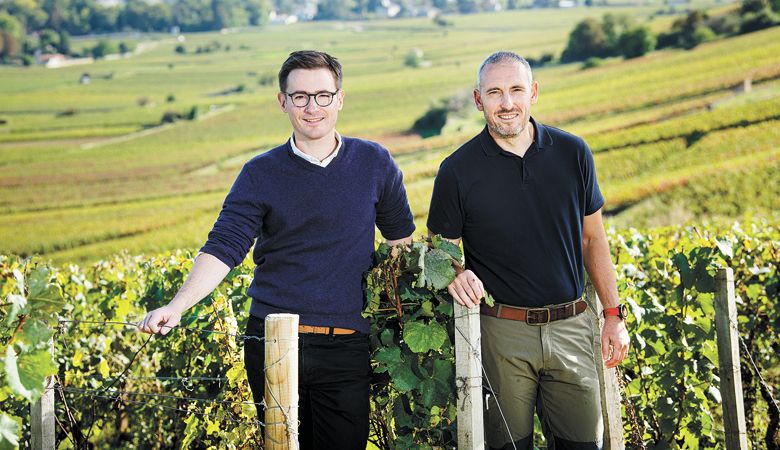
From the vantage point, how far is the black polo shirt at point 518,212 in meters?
2.76

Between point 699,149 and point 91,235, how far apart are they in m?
11.0

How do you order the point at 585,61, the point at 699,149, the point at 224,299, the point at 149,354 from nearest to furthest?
the point at 224,299 → the point at 149,354 → the point at 699,149 → the point at 585,61

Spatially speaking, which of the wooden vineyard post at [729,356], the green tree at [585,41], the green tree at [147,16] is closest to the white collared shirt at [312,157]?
the wooden vineyard post at [729,356]

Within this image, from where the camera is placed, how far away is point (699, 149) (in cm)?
1459

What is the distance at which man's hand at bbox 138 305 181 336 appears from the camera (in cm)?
243

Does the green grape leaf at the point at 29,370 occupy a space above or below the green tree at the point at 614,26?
below

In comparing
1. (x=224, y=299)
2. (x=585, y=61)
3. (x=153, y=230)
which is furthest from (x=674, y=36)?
(x=224, y=299)

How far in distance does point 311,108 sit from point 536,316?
896 millimetres

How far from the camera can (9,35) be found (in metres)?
22.5

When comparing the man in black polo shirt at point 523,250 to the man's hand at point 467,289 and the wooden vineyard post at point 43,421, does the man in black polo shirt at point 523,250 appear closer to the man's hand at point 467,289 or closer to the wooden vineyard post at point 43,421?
the man's hand at point 467,289

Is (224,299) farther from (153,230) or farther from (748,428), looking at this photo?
(153,230)

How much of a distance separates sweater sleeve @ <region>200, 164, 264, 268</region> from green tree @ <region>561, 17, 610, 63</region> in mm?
21657

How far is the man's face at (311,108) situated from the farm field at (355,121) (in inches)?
355

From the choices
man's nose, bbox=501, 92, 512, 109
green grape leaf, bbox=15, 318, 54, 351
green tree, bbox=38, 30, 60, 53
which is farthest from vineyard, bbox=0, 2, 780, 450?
green tree, bbox=38, 30, 60, 53
